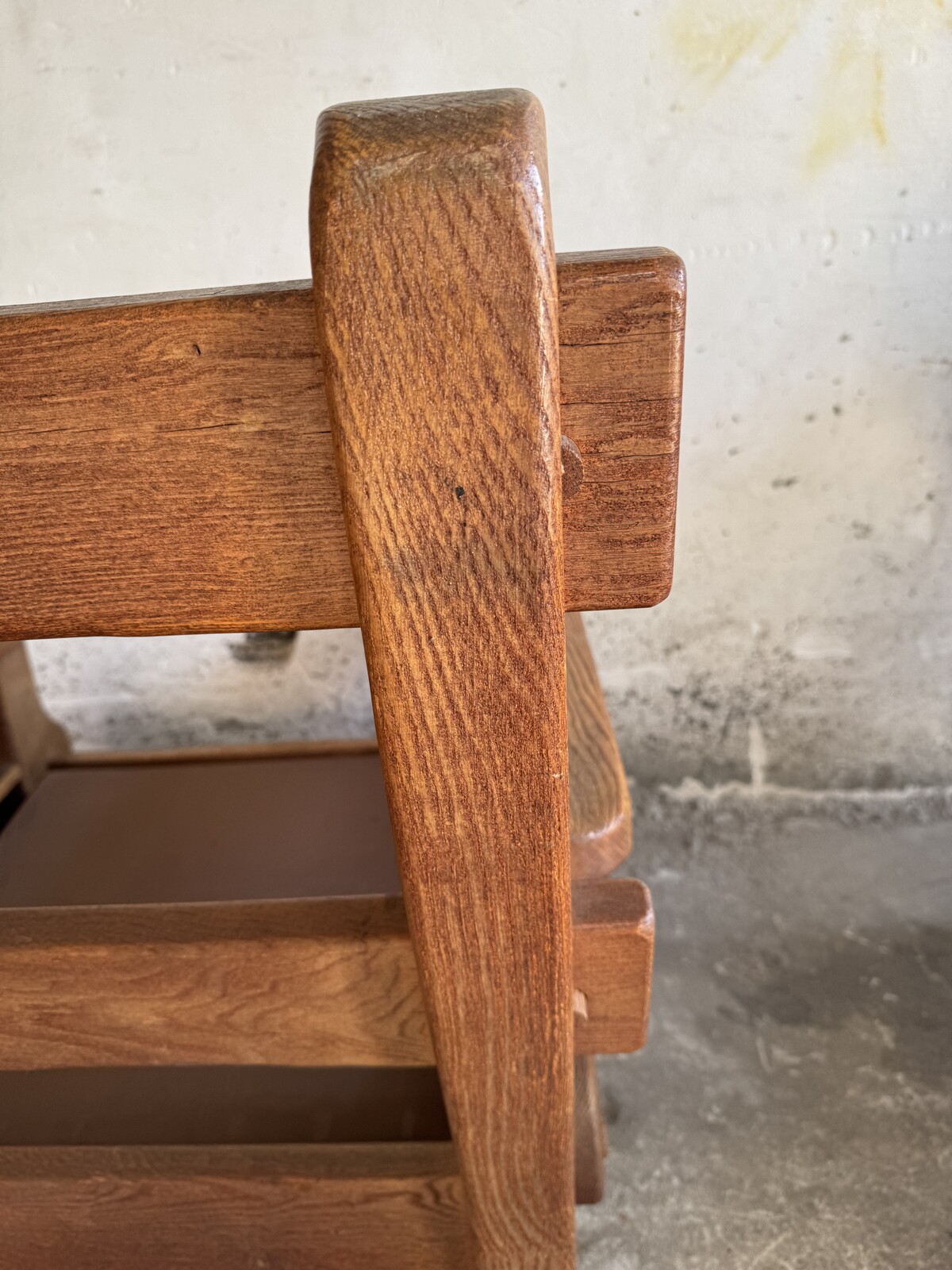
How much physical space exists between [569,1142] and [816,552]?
1.39 m

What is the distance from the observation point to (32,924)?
24.8 inches

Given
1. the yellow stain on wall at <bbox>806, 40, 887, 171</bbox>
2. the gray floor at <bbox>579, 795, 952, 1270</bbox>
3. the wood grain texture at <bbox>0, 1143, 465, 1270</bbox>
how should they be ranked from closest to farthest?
the wood grain texture at <bbox>0, 1143, 465, 1270</bbox> < the gray floor at <bbox>579, 795, 952, 1270</bbox> < the yellow stain on wall at <bbox>806, 40, 887, 171</bbox>

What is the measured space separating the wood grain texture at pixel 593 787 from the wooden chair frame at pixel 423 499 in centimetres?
18

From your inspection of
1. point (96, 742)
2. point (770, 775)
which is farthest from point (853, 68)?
point (96, 742)

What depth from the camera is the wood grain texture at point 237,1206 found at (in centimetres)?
72

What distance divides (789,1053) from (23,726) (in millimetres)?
1169

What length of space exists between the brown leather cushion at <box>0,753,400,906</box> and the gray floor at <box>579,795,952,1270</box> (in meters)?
0.54

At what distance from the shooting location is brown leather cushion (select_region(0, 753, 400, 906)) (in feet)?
3.58

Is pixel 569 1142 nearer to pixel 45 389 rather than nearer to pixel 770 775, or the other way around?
pixel 45 389

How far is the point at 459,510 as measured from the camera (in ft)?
1.24

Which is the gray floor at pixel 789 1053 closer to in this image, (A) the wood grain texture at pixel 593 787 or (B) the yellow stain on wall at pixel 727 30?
(A) the wood grain texture at pixel 593 787

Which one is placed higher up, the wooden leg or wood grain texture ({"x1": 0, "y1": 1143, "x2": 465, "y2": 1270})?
wood grain texture ({"x1": 0, "y1": 1143, "x2": 465, "y2": 1270})

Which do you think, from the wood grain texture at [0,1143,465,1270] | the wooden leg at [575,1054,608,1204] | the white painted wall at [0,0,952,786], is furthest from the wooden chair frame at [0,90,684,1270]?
the white painted wall at [0,0,952,786]

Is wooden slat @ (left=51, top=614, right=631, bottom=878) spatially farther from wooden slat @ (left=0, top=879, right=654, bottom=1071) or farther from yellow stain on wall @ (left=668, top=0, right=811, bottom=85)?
yellow stain on wall @ (left=668, top=0, right=811, bottom=85)
